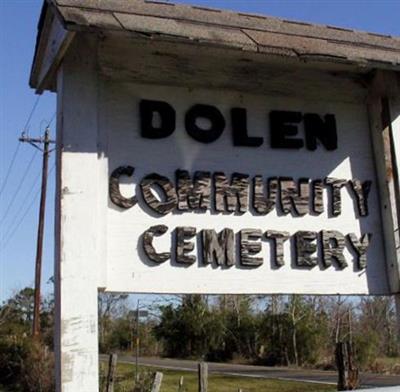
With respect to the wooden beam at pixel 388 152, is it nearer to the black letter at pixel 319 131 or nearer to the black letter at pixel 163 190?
the black letter at pixel 319 131

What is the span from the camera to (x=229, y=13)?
3.65 m

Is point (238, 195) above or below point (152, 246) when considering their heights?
above

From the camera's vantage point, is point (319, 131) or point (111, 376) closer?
point (319, 131)

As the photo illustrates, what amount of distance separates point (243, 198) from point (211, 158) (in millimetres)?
285

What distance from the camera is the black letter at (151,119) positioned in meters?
3.63

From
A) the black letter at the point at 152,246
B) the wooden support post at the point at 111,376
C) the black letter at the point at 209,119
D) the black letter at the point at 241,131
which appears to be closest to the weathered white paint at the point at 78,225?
the black letter at the point at 152,246

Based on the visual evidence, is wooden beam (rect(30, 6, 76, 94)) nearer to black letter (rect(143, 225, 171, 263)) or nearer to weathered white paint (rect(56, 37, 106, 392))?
weathered white paint (rect(56, 37, 106, 392))

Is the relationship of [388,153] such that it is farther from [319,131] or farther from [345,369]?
[345,369]

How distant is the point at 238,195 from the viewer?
3.71 meters

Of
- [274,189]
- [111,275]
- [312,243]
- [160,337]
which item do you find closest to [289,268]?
[312,243]

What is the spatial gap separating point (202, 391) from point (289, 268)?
10.4 m

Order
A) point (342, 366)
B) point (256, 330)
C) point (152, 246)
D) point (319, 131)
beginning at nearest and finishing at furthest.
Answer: point (152, 246)
point (319, 131)
point (342, 366)
point (256, 330)

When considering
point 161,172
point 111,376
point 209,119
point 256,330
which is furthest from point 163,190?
point 256,330

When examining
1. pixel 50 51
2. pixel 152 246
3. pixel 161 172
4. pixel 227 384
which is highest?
pixel 50 51
